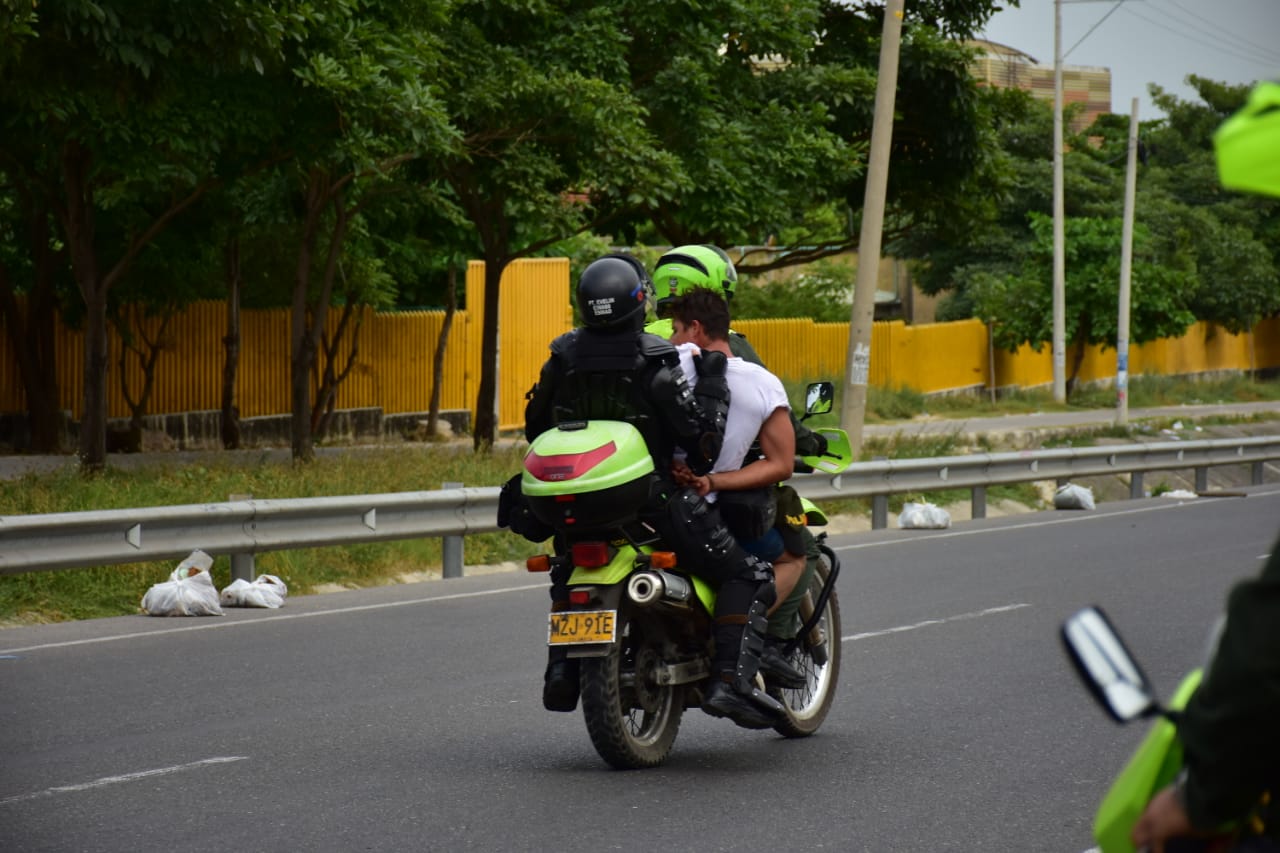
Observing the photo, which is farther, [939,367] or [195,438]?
[939,367]

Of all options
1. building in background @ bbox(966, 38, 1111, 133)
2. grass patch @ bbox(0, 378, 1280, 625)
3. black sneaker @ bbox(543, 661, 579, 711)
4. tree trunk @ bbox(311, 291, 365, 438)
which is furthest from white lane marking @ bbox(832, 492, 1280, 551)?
building in background @ bbox(966, 38, 1111, 133)

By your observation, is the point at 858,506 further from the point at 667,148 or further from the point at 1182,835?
the point at 1182,835

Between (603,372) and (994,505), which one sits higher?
(603,372)

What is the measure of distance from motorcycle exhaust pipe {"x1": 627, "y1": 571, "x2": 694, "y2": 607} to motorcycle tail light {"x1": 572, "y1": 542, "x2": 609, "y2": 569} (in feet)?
0.41

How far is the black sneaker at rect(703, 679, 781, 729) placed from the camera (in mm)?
6848

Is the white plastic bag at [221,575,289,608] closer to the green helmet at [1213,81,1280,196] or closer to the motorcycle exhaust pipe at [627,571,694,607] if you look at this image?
the motorcycle exhaust pipe at [627,571,694,607]

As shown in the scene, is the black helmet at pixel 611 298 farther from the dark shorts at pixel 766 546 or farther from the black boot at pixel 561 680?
the black boot at pixel 561 680

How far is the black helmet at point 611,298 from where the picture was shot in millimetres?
6809

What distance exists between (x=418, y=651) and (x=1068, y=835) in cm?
508

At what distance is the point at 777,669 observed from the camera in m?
7.26

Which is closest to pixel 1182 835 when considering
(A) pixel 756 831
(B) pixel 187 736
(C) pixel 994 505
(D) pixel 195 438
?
(A) pixel 756 831

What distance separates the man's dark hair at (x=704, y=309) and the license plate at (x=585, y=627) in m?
1.19

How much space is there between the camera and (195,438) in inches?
1108

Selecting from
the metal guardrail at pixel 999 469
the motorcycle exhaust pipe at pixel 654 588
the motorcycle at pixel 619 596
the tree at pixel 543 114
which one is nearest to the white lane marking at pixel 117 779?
the motorcycle at pixel 619 596
